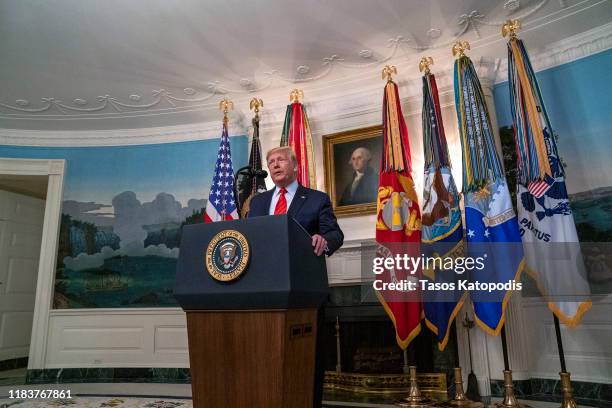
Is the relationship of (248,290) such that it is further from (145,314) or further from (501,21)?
(145,314)

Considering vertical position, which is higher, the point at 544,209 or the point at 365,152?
the point at 365,152

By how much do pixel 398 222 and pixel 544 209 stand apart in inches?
48.6

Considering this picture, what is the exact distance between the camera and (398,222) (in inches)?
153

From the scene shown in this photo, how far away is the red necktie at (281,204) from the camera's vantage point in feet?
6.66

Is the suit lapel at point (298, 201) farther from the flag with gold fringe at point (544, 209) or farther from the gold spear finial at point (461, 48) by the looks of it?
the gold spear finial at point (461, 48)

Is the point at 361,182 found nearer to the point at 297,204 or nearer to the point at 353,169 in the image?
the point at 353,169

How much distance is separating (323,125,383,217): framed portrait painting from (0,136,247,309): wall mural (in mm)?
1447

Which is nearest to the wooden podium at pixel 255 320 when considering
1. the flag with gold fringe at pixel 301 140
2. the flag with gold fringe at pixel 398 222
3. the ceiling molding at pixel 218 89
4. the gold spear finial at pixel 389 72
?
the flag with gold fringe at pixel 398 222

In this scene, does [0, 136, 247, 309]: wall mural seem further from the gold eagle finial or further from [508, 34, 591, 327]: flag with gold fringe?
[508, 34, 591, 327]: flag with gold fringe

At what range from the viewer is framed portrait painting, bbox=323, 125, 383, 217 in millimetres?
4793

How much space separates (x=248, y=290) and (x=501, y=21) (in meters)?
4.13

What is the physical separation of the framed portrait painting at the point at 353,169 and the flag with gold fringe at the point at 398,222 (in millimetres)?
637

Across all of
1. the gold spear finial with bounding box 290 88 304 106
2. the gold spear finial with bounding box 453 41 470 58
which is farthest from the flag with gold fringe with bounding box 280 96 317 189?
the gold spear finial with bounding box 453 41 470 58

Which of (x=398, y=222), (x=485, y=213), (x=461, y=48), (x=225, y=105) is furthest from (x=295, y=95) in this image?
(x=485, y=213)
